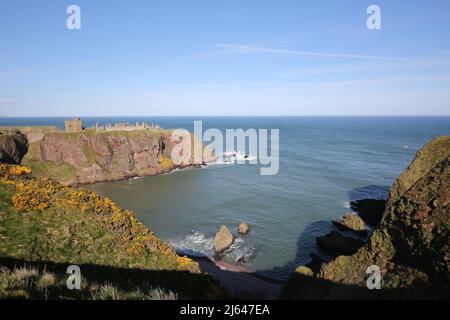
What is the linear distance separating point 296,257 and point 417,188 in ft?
80.6

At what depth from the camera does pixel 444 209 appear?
51.4 feet

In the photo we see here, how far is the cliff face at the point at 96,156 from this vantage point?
260 feet

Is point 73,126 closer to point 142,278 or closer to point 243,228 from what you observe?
point 243,228

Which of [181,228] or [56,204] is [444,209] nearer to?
[56,204]

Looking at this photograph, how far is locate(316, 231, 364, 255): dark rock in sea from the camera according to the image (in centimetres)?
4004

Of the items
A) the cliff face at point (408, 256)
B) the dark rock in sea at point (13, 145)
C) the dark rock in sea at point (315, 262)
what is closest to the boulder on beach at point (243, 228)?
the dark rock in sea at point (315, 262)

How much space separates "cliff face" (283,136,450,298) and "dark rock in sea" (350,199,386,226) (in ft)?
115

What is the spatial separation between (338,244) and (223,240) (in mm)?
16276

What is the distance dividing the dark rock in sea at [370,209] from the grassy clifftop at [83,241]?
1735 inches

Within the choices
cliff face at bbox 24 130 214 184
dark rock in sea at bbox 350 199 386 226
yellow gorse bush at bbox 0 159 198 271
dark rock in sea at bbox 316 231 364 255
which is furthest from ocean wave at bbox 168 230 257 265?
cliff face at bbox 24 130 214 184

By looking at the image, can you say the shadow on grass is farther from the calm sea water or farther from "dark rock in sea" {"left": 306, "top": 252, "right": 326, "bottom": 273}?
"dark rock in sea" {"left": 306, "top": 252, "right": 326, "bottom": 273}

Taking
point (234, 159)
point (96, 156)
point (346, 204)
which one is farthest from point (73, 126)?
point (346, 204)

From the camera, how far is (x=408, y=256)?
53.3ft
